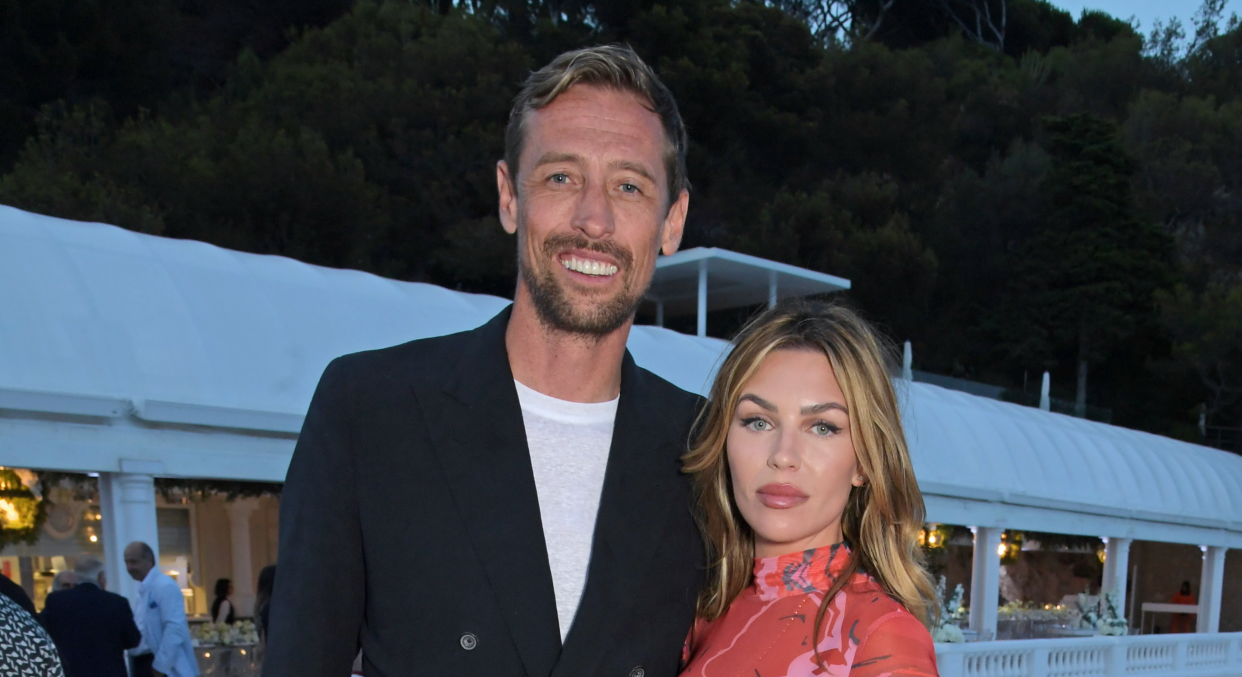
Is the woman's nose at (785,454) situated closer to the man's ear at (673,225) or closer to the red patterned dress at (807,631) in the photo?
the red patterned dress at (807,631)

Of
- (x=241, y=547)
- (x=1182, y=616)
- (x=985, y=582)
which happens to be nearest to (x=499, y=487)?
(x=985, y=582)

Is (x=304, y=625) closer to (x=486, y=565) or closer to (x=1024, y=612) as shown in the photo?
(x=486, y=565)

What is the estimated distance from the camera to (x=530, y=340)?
2.02 meters

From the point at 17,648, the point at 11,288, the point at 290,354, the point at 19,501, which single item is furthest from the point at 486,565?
the point at 19,501

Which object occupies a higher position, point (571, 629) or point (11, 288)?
point (11, 288)

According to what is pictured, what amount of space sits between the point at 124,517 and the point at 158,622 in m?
0.84

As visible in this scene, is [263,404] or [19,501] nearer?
[263,404]

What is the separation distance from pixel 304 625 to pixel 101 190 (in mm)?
20161

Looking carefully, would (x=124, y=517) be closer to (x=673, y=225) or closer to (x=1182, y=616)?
(x=673, y=225)

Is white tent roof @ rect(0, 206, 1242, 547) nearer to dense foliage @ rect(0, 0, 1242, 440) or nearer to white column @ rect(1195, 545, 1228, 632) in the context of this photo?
dense foliage @ rect(0, 0, 1242, 440)

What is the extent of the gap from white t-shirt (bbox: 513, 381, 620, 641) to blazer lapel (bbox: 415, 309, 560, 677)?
48 mm

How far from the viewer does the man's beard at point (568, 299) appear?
1.98m

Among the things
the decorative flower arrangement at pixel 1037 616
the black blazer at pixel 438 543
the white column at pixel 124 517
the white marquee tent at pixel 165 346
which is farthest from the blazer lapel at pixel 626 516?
the decorative flower arrangement at pixel 1037 616

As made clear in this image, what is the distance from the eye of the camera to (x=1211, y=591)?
63.4 feet
